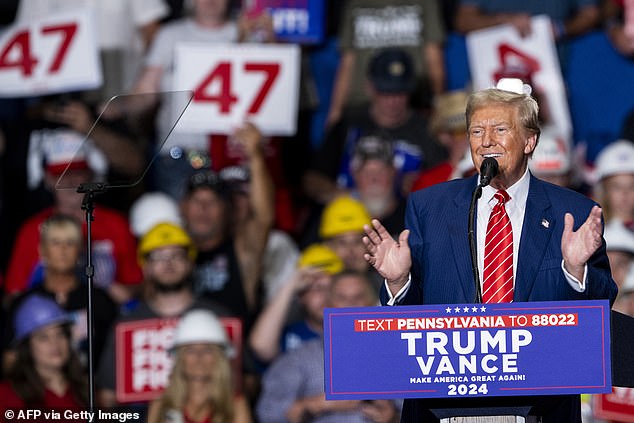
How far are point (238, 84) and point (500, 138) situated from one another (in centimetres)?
459

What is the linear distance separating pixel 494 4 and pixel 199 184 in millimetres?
2298

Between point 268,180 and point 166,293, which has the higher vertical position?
point 268,180

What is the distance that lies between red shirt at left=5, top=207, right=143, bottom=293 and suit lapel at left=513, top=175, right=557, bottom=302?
4.65 metres

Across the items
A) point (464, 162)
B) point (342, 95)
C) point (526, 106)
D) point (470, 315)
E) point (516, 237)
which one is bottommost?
point (470, 315)

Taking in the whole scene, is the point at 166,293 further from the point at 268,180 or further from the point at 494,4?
the point at 494,4

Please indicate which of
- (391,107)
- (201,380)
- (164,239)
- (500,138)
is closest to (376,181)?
(391,107)

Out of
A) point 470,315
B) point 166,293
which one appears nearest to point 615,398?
point 166,293

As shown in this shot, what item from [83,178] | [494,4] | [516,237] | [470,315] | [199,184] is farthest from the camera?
[494,4]

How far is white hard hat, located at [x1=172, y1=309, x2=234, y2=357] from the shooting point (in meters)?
7.72

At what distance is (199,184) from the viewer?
8664mm

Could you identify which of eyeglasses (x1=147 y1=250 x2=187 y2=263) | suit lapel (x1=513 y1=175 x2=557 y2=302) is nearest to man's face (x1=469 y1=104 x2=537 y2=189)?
suit lapel (x1=513 y1=175 x2=557 y2=302)

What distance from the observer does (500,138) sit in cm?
429

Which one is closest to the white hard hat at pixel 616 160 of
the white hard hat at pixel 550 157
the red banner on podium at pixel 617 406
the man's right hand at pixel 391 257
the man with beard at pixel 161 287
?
the white hard hat at pixel 550 157

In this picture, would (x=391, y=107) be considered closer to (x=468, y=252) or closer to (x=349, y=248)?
(x=349, y=248)
